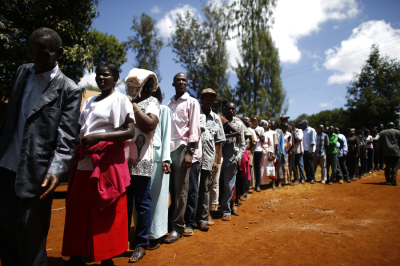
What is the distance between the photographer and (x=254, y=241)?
3.46 metres

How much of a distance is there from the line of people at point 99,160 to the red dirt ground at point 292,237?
1.23 ft

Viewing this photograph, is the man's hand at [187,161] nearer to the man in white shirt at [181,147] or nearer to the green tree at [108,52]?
the man in white shirt at [181,147]

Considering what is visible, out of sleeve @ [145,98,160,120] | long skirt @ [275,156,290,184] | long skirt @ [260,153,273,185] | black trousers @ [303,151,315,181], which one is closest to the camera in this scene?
sleeve @ [145,98,160,120]

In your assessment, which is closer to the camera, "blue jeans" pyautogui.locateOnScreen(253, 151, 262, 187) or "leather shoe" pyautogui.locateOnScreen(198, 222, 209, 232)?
"leather shoe" pyautogui.locateOnScreen(198, 222, 209, 232)

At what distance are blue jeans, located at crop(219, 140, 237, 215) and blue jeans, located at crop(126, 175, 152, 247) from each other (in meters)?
2.18

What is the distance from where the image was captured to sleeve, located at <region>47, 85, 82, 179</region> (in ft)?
5.79

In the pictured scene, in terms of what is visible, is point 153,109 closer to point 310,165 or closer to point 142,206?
point 142,206

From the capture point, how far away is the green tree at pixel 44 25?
7.65 metres

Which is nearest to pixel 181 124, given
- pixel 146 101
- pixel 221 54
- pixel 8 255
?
pixel 146 101

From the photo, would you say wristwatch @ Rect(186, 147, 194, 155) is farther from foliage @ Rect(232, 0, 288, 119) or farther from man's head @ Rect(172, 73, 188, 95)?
foliage @ Rect(232, 0, 288, 119)

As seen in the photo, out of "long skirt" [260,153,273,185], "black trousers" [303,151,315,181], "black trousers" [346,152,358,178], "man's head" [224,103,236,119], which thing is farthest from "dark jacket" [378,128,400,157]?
"man's head" [224,103,236,119]

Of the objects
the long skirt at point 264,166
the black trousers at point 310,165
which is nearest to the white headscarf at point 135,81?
the long skirt at point 264,166

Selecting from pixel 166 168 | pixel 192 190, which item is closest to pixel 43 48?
pixel 166 168

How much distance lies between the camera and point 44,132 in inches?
70.2
